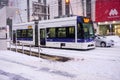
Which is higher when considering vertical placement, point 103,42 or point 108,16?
point 108,16

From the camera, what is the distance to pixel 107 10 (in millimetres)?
43469

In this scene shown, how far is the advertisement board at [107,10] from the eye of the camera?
137ft

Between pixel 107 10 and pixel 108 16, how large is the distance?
3.98 ft

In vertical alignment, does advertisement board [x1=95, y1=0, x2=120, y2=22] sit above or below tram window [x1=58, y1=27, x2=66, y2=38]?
above

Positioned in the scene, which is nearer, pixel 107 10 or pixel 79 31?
pixel 79 31

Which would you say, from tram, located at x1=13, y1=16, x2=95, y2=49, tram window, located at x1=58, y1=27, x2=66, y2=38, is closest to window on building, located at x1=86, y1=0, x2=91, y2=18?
tram, located at x1=13, y1=16, x2=95, y2=49

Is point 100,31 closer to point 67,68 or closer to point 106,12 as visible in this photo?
point 106,12

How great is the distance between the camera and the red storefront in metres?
42.1

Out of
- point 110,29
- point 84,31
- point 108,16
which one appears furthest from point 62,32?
point 110,29

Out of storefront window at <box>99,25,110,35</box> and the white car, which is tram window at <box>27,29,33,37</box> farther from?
storefront window at <box>99,25,110,35</box>

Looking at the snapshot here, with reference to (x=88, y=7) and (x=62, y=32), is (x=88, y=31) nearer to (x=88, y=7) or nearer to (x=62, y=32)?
(x=62, y=32)

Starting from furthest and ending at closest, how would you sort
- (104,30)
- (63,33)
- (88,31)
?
(104,30), (63,33), (88,31)

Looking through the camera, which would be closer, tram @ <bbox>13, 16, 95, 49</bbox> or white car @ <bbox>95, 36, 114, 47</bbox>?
tram @ <bbox>13, 16, 95, 49</bbox>

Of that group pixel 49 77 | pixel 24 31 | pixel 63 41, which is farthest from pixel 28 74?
pixel 24 31
